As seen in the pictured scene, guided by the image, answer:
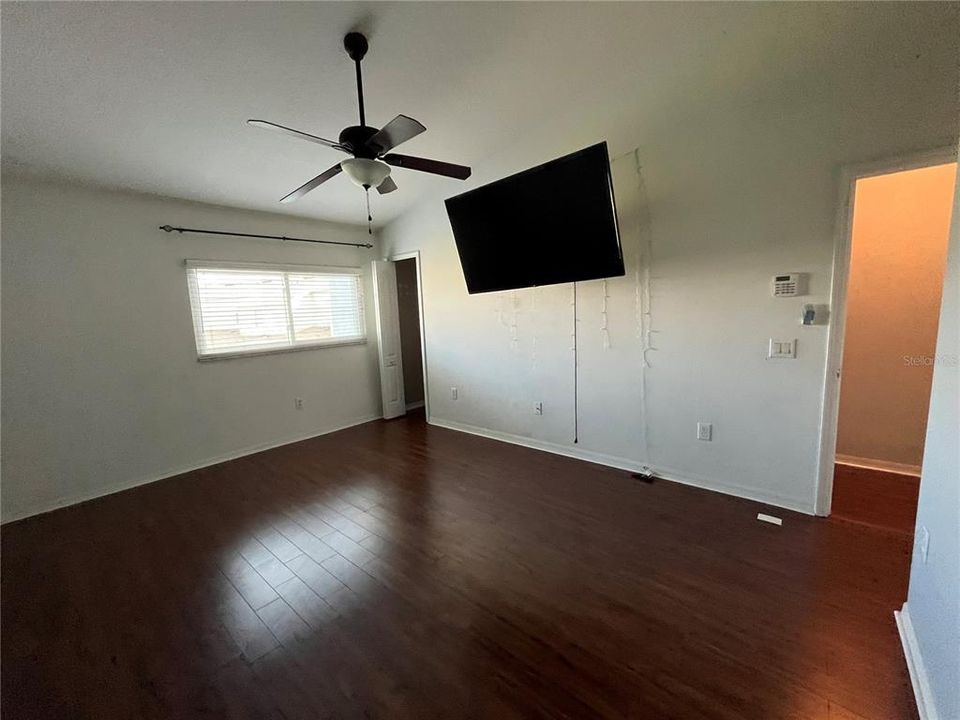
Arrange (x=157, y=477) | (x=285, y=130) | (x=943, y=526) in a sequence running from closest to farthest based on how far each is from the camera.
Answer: (x=943, y=526)
(x=285, y=130)
(x=157, y=477)

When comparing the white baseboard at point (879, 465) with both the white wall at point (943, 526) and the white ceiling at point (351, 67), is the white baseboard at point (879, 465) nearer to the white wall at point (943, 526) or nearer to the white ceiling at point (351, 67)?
the white wall at point (943, 526)

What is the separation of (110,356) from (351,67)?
3022 millimetres

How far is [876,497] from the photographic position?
8.60ft

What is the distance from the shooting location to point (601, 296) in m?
3.18

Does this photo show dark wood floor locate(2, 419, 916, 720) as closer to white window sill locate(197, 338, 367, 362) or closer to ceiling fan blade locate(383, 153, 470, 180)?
white window sill locate(197, 338, 367, 362)

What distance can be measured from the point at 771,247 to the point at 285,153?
3.55m

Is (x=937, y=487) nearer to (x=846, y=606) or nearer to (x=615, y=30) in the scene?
(x=846, y=606)

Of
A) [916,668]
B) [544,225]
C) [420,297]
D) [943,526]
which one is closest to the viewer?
[943,526]

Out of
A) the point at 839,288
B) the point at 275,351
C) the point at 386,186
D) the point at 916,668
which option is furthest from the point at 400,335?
the point at 916,668

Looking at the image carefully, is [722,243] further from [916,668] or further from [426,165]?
[916,668]

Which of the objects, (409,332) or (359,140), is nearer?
(359,140)

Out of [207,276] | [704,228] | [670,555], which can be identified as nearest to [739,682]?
[670,555]

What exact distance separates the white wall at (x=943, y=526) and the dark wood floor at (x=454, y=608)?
22 centimetres

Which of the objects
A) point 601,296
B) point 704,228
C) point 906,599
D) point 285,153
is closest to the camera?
point 906,599
